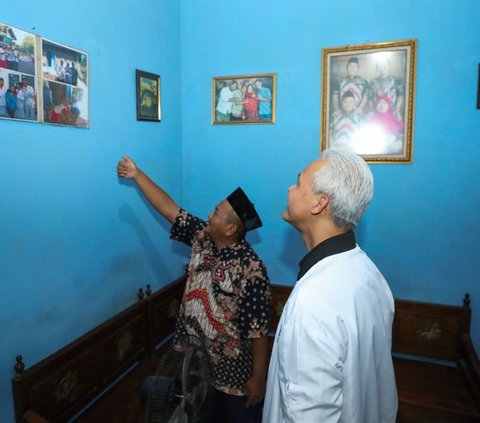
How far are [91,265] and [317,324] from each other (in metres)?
1.30

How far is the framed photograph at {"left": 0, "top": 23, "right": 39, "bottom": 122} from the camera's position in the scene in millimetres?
1410

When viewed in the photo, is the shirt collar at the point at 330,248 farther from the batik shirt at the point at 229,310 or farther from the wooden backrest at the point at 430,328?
the wooden backrest at the point at 430,328

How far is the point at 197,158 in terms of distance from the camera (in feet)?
8.72

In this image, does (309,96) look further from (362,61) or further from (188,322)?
(188,322)

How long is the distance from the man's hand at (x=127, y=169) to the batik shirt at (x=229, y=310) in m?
0.58

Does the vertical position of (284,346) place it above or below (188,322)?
above

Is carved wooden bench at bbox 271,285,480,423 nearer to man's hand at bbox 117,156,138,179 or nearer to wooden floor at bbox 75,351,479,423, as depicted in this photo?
wooden floor at bbox 75,351,479,423

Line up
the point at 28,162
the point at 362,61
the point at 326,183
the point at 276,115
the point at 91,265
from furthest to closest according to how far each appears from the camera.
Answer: the point at 276,115 → the point at 362,61 → the point at 91,265 → the point at 28,162 → the point at 326,183

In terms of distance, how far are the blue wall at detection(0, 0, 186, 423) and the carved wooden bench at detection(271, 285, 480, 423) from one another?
1.09m

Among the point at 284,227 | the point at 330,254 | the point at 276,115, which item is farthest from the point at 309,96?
the point at 330,254

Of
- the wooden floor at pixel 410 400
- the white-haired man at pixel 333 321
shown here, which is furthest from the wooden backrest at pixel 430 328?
the white-haired man at pixel 333 321

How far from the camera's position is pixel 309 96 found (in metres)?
2.37

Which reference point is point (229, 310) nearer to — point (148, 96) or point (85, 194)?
point (85, 194)

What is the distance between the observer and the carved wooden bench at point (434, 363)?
1.91 meters
